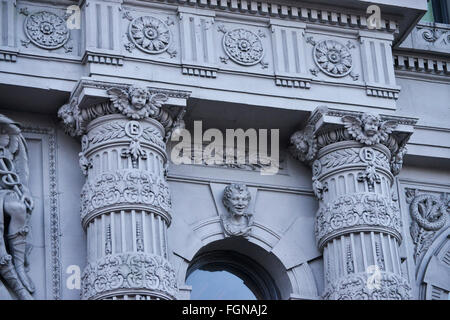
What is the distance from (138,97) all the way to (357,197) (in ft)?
11.1

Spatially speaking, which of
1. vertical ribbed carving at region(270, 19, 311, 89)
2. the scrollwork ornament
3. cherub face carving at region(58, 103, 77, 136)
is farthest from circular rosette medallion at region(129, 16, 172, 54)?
the scrollwork ornament

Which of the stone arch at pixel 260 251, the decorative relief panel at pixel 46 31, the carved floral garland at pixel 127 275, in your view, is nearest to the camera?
the carved floral garland at pixel 127 275

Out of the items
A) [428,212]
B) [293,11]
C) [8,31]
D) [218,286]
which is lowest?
[218,286]

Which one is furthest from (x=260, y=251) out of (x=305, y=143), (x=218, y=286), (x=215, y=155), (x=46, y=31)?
(x=46, y=31)

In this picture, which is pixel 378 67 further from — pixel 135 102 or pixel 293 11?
pixel 135 102

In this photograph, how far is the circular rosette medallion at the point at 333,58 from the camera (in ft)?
81.0

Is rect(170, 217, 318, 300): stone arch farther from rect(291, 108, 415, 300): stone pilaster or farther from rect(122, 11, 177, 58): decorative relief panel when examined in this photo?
rect(122, 11, 177, 58): decorative relief panel

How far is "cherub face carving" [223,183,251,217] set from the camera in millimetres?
23875

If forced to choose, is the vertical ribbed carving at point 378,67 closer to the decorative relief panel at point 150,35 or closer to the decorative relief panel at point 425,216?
the decorative relief panel at point 425,216

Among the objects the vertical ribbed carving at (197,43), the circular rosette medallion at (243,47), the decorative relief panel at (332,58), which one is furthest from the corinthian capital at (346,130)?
the vertical ribbed carving at (197,43)

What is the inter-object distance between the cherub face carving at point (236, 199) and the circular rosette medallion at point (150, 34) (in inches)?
86.9

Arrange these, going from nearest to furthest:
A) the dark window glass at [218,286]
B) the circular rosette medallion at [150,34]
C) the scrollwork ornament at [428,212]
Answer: the circular rosette medallion at [150,34] → the dark window glass at [218,286] → the scrollwork ornament at [428,212]

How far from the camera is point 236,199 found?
78.4 feet

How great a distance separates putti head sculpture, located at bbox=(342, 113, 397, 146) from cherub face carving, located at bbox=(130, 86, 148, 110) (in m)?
2.98
